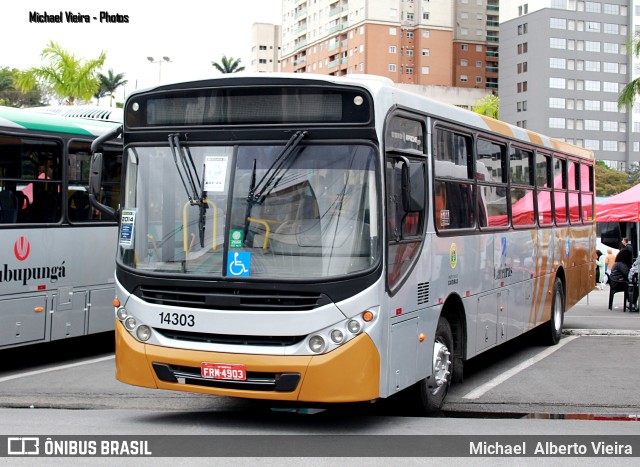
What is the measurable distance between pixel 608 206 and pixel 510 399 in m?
14.3

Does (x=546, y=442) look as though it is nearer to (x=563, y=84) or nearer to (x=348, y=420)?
(x=348, y=420)

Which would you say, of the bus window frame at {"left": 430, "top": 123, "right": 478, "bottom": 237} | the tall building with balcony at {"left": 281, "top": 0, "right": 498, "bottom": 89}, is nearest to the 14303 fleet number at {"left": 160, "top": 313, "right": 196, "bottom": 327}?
the bus window frame at {"left": 430, "top": 123, "right": 478, "bottom": 237}


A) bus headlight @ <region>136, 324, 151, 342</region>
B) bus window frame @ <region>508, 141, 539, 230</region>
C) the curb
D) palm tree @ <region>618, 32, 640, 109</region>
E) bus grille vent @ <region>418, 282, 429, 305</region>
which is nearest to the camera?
bus headlight @ <region>136, 324, 151, 342</region>

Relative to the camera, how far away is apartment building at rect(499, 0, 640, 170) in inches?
4643

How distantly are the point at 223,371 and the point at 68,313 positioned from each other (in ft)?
16.9

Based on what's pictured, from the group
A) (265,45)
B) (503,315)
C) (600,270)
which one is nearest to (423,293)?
(503,315)

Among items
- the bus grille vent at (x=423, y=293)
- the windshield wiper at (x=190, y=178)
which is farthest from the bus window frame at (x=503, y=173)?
the windshield wiper at (x=190, y=178)

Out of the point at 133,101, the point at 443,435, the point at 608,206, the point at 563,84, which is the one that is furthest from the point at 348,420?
the point at 563,84

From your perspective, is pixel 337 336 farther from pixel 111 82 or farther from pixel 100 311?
A: pixel 111 82

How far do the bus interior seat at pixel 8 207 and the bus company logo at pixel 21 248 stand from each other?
25 cm

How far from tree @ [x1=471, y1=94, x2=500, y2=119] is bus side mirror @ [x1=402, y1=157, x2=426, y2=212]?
10009 centimetres

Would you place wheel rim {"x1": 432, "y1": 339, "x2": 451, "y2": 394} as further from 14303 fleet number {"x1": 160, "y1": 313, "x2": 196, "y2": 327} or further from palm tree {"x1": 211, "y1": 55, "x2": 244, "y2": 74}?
palm tree {"x1": 211, "y1": 55, "x2": 244, "y2": 74}

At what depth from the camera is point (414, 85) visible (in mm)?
127375

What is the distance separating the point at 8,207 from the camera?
38.0 feet
